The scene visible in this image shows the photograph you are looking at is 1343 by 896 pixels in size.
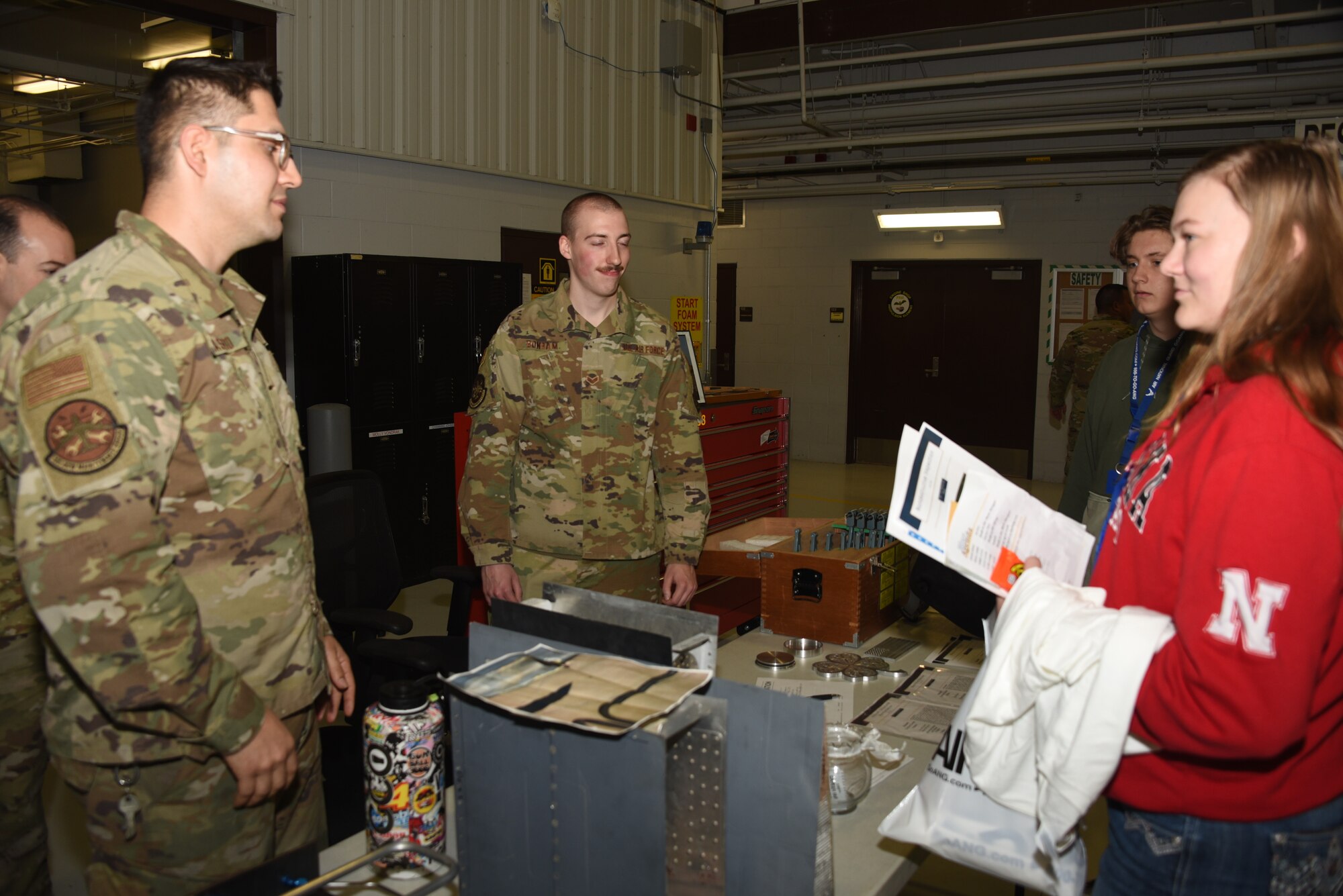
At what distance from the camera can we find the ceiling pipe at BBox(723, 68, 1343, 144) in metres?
6.39

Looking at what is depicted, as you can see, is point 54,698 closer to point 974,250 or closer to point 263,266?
point 263,266

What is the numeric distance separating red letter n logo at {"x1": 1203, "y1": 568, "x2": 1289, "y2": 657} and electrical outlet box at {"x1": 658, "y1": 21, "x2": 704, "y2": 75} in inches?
256

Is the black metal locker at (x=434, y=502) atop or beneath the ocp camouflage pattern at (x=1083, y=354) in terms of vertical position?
beneath

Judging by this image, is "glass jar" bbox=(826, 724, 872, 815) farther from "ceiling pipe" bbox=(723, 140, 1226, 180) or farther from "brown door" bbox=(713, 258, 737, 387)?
"brown door" bbox=(713, 258, 737, 387)

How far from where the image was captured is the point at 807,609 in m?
2.43

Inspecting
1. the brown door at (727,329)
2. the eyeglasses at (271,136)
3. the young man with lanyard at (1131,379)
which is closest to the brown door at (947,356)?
the brown door at (727,329)

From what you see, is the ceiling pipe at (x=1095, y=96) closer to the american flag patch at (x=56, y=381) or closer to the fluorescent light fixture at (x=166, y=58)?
the fluorescent light fixture at (x=166, y=58)

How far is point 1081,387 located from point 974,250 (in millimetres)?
3370

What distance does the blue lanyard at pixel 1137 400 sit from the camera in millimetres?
2340

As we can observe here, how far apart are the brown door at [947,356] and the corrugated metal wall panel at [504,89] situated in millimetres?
3467

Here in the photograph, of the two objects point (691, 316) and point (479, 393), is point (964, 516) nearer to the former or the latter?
point (479, 393)

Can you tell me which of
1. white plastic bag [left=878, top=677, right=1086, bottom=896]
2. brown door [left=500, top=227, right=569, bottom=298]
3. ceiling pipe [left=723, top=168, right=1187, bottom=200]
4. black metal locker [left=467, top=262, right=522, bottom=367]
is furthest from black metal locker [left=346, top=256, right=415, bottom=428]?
ceiling pipe [left=723, top=168, right=1187, bottom=200]

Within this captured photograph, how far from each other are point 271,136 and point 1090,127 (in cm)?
681

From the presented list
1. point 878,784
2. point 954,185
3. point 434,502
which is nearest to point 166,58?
point 434,502
